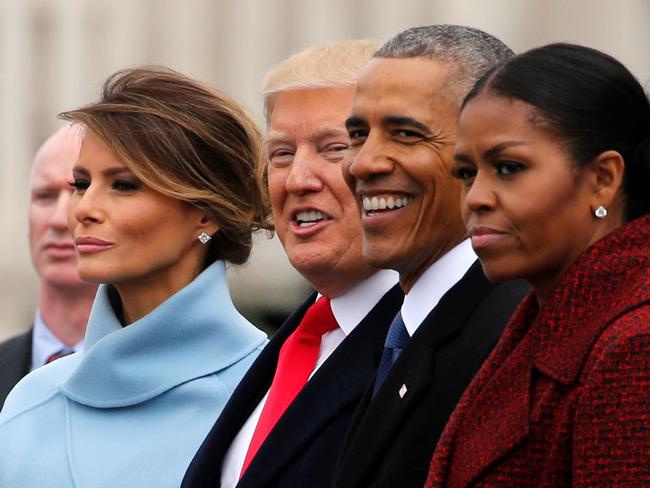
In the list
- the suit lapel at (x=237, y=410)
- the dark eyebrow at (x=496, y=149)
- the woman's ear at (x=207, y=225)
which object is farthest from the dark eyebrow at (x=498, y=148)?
the woman's ear at (x=207, y=225)

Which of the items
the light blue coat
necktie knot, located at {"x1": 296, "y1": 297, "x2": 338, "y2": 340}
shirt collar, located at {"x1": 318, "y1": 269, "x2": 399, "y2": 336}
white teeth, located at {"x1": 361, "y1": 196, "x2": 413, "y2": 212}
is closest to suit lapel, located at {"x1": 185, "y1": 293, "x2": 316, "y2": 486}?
necktie knot, located at {"x1": 296, "y1": 297, "x2": 338, "y2": 340}

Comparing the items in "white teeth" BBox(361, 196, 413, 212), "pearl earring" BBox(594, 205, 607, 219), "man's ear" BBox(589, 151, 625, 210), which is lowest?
"white teeth" BBox(361, 196, 413, 212)

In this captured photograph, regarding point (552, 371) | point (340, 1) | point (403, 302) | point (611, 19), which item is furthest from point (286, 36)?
point (552, 371)

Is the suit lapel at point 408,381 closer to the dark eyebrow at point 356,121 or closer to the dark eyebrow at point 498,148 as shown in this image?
the dark eyebrow at point 356,121

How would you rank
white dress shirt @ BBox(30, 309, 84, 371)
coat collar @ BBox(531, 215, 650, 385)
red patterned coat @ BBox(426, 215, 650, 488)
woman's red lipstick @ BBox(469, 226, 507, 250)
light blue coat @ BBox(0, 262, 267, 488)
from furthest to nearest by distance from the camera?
white dress shirt @ BBox(30, 309, 84, 371) → light blue coat @ BBox(0, 262, 267, 488) → woman's red lipstick @ BBox(469, 226, 507, 250) → coat collar @ BBox(531, 215, 650, 385) → red patterned coat @ BBox(426, 215, 650, 488)

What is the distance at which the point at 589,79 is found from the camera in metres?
3.52

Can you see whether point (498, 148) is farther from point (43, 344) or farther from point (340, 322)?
point (43, 344)

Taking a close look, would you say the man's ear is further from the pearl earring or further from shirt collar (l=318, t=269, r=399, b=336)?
shirt collar (l=318, t=269, r=399, b=336)

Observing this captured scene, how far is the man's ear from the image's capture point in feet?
11.3

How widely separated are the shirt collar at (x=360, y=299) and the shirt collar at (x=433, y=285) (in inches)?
18.2

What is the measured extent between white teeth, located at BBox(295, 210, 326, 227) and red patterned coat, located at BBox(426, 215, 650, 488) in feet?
4.09

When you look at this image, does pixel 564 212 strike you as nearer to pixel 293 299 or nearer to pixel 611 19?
pixel 293 299

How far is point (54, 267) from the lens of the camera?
24.5 feet

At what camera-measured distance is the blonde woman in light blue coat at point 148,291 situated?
17.6ft
